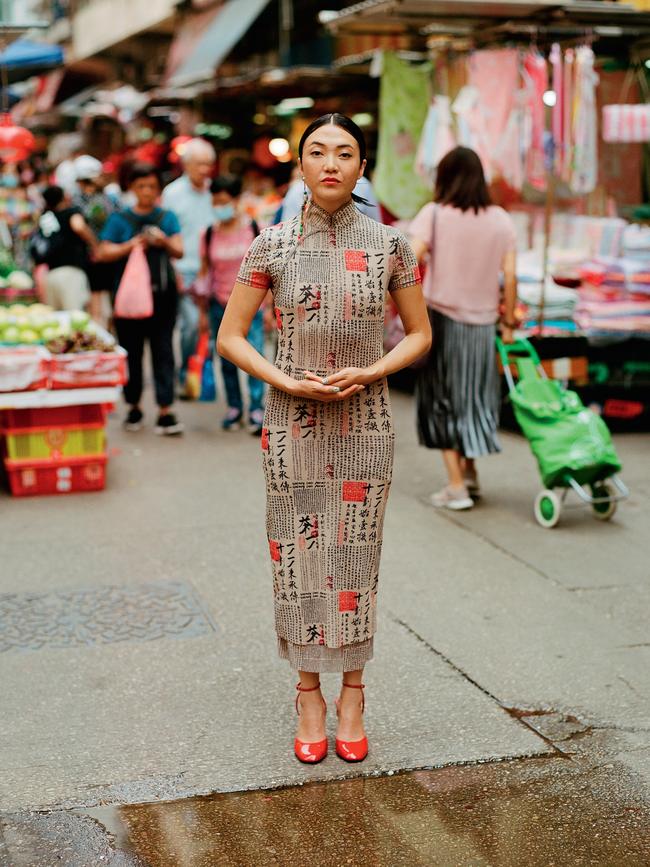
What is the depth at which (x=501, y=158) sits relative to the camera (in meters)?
9.49

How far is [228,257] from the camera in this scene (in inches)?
359

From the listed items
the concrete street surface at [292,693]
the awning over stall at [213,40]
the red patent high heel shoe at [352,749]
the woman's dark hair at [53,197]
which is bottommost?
the concrete street surface at [292,693]

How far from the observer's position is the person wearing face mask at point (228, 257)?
9109 millimetres

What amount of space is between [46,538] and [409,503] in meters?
2.19

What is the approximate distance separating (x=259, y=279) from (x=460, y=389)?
346cm

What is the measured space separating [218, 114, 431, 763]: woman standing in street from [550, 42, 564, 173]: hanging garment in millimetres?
5788

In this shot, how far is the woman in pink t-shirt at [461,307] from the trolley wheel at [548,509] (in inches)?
17.7

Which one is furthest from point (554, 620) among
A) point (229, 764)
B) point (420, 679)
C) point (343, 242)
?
point (343, 242)

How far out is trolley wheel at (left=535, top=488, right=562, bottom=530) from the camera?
22.5 ft

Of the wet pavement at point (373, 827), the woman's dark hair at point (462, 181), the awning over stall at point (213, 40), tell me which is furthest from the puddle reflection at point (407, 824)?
the awning over stall at point (213, 40)

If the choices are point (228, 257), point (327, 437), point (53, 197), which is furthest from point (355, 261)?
point (53, 197)

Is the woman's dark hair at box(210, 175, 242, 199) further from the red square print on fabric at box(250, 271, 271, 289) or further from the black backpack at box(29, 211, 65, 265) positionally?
the red square print on fabric at box(250, 271, 271, 289)

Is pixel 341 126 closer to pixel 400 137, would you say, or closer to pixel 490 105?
pixel 490 105

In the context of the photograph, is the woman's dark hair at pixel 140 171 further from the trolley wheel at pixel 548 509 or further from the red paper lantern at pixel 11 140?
the red paper lantern at pixel 11 140
